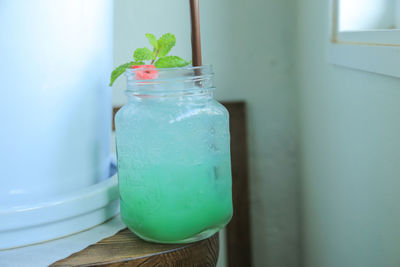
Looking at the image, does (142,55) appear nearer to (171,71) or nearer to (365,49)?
(171,71)

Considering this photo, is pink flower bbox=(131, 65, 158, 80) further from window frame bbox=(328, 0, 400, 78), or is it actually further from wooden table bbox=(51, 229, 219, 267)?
window frame bbox=(328, 0, 400, 78)

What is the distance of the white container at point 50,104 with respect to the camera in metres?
0.63

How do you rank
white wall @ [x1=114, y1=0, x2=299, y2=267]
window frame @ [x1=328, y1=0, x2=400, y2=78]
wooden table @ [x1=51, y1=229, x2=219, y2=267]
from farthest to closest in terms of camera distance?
white wall @ [x1=114, y1=0, x2=299, y2=267], window frame @ [x1=328, y1=0, x2=400, y2=78], wooden table @ [x1=51, y1=229, x2=219, y2=267]

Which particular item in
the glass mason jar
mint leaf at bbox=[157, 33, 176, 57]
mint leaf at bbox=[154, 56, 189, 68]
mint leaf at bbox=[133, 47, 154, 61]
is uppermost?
mint leaf at bbox=[157, 33, 176, 57]

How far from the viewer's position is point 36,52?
0.64 meters

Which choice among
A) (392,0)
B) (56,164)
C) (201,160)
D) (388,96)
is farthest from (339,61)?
(56,164)

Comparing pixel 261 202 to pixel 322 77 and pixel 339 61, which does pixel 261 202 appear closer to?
pixel 322 77

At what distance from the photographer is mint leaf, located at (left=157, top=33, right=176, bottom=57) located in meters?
0.68

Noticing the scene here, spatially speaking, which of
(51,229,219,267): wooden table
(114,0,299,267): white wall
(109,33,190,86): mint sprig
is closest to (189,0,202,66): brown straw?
(109,33,190,86): mint sprig

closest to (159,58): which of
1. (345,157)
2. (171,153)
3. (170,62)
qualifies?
(170,62)

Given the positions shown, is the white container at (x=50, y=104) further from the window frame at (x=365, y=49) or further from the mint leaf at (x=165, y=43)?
the window frame at (x=365, y=49)

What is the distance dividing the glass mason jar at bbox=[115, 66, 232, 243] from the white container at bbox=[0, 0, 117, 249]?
0.27 ft

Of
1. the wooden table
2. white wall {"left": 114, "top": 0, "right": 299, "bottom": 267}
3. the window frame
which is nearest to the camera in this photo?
the wooden table

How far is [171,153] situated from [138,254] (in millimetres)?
140
